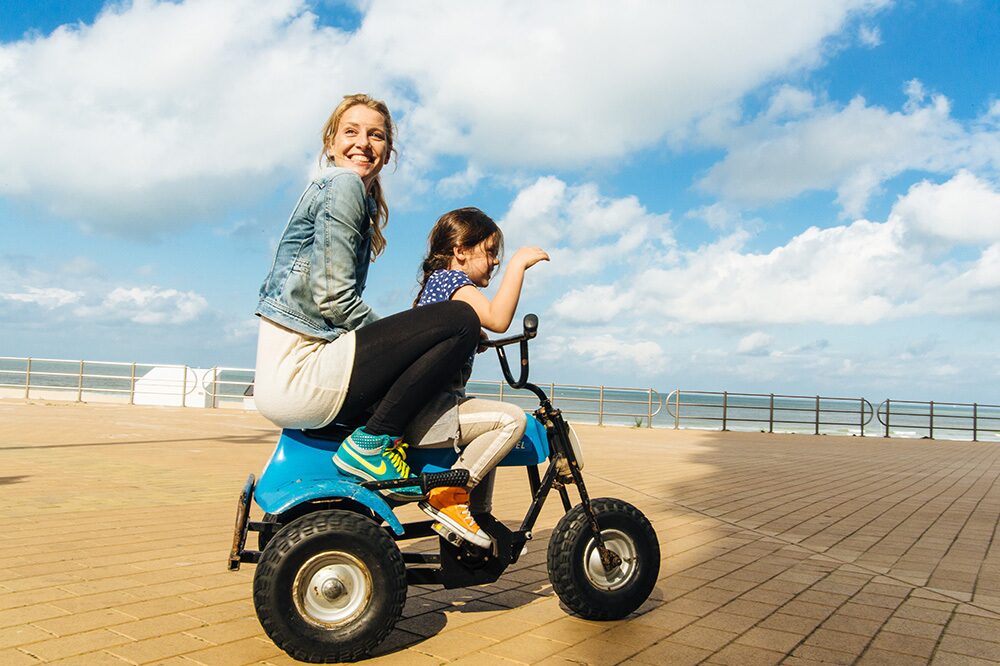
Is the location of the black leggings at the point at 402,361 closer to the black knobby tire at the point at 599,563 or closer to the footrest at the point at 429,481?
the footrest at the point at 429,481

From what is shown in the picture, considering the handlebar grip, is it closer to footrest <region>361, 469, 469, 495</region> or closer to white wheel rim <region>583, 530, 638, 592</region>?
footrest <region>361, 469, 469, 495</region>

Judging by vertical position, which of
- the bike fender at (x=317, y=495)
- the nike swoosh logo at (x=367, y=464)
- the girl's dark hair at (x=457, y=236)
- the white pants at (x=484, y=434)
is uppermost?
the girl's dark hair at (x=457, y=236)

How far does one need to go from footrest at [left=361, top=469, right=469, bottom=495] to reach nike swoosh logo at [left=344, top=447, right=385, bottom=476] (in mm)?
38

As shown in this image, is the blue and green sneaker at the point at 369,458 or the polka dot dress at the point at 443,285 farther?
the polka dot dress at the point at 443,285

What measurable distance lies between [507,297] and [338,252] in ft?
2.04

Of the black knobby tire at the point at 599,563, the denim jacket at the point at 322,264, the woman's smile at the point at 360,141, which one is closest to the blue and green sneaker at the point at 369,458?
the denim jacket at the point at 322,264

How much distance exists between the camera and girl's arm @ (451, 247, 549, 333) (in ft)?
9.68

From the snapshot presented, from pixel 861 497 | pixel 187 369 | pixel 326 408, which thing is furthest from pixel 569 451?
pixel 187 369

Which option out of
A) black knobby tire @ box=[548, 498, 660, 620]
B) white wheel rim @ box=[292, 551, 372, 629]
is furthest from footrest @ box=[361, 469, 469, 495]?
black knobby tire @ box=[548, 498, 660, 620]

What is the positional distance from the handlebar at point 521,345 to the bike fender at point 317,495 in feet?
2.33

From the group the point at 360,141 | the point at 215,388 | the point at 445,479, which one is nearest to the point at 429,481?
the point at 445,479

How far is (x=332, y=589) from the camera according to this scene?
2670 mm

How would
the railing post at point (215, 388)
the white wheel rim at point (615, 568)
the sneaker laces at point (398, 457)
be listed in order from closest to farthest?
the sneaker laces at point (398, 457)
the white wheel rim at point (615, 568)
the railing post at point (215, 388)

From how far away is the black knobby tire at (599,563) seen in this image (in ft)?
10.4
